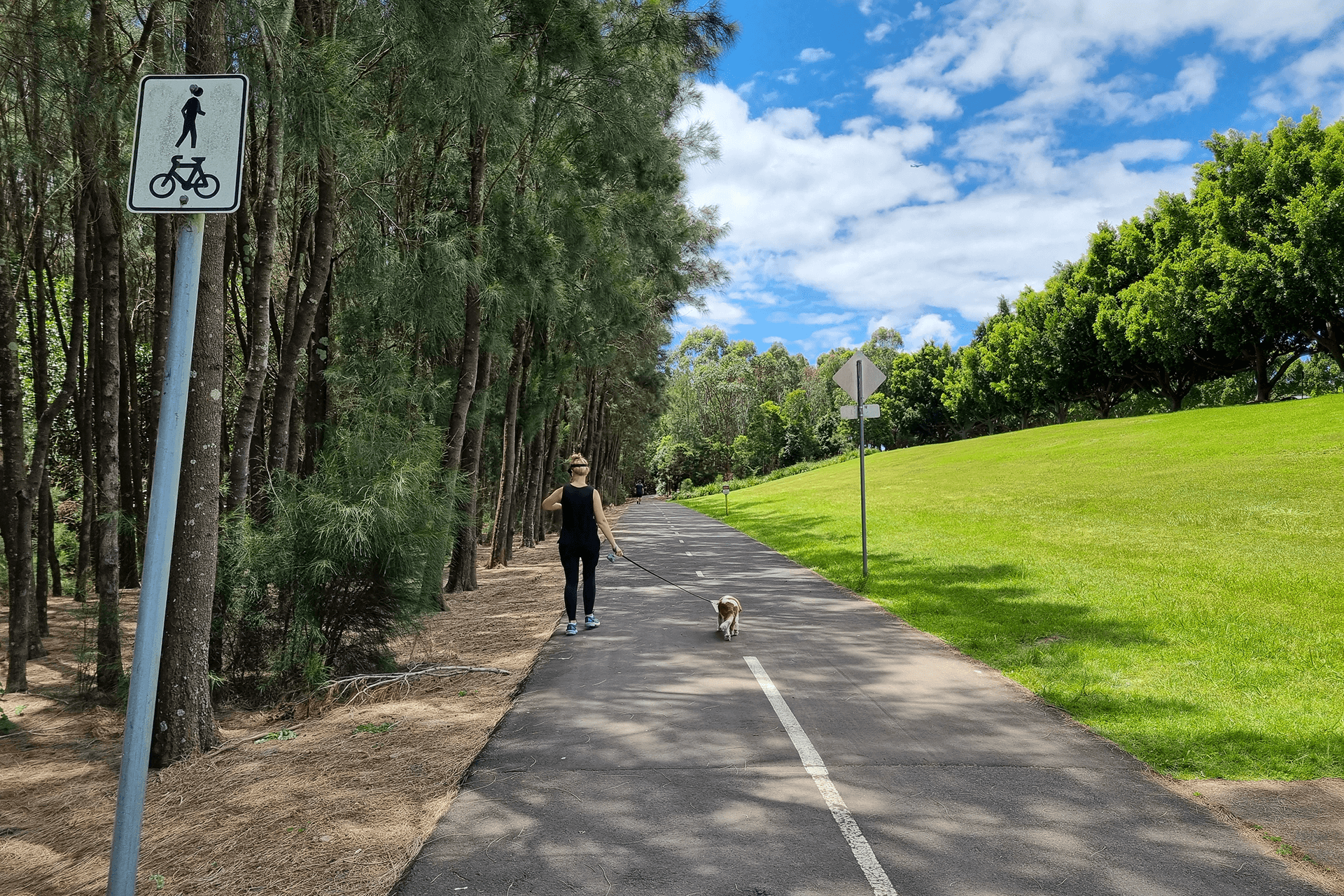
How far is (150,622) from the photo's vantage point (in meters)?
2.96

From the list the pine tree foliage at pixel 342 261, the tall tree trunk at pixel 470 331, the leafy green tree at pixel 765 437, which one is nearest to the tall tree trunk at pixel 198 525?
the pine tree foliage at pixel 342 261

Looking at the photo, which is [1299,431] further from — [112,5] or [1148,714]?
[112,5]

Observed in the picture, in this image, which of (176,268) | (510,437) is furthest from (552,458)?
(176,268)

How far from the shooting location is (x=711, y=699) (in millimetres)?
6477

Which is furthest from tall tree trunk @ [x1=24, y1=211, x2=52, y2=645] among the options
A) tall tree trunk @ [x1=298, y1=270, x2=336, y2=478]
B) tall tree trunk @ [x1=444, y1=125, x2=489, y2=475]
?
tall tree trunk @ [x1=444, y1=125, x2=489, y2=475]

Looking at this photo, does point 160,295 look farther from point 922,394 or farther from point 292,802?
point 922,394

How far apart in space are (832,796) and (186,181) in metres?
4.39

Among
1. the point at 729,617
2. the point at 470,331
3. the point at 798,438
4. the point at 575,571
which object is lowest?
the point at 729,617

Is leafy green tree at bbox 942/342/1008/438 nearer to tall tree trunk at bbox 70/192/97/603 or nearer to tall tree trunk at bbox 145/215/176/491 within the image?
tall tree trunk at bbox 70/192/97/603

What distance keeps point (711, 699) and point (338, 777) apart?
2881 millimetres

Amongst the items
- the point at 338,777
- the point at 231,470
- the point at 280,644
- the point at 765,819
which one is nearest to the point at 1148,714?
the point at 765,819

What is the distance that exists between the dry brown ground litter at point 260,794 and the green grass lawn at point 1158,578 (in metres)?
4.73

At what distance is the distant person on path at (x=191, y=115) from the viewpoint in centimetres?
324

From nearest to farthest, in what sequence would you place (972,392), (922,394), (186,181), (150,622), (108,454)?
(150,622) → (186,181) → (108,454) → (972,392) → (922,394)
